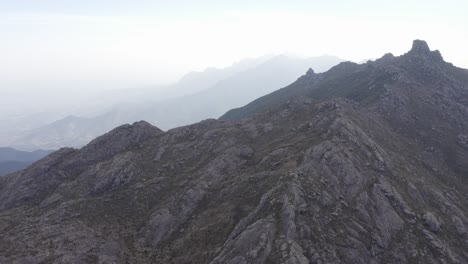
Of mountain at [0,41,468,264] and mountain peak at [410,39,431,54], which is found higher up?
mountain peak at [410,39,431,54]

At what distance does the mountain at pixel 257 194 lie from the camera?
46.8 meters

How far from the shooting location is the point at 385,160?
63.7m

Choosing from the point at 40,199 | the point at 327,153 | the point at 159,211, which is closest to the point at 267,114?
the point at 327,153

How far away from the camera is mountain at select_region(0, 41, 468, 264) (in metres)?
46.8

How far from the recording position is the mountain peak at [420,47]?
447 feet

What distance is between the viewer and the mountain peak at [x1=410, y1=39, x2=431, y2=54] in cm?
13638

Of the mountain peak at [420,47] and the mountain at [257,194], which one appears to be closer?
the mountain at [257,194]

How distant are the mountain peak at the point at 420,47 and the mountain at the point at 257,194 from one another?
166 ft

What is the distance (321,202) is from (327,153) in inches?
471

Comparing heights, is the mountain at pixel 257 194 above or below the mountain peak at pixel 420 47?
below

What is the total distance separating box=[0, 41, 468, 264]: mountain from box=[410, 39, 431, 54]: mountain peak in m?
50.6

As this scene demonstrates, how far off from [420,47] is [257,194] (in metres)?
120

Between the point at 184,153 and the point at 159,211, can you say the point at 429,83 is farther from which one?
the point at 159,211

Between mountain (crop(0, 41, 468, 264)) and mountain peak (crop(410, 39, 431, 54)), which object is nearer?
mountain (crop(0, 41, 468, 264))
